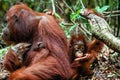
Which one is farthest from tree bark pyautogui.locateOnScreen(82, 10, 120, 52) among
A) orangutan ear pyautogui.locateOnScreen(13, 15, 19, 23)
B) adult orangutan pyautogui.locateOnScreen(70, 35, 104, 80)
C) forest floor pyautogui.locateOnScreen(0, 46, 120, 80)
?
orangutan ear pyautogui.locateOnScreen(13, 15, 19, 23)

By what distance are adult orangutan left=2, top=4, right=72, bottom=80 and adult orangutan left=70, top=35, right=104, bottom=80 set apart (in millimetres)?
176

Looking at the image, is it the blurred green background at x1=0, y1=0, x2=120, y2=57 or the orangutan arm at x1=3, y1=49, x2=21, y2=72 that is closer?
the orangutan arm at x1=3, y1=49, x2=21, y2=72

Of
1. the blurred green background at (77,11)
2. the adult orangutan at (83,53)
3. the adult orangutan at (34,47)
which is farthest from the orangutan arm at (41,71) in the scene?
the blurred green background at (77,11)

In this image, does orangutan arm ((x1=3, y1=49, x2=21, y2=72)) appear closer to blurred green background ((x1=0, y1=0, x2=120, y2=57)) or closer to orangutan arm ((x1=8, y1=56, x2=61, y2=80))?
orangutan arm ((x1=8, y1=56, x2=61, y2=80))

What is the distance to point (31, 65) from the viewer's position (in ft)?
11.3

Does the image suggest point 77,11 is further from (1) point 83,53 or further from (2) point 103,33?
(2) point 103,33

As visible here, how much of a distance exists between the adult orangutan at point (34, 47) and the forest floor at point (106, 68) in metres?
0.48

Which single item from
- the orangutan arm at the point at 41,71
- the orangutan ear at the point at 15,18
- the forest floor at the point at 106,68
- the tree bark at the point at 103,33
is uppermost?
the orangutan ear at the point at 15,18

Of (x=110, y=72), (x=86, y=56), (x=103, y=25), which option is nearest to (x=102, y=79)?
(x=110, y=72)

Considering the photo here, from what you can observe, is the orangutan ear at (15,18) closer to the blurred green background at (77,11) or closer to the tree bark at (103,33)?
the tree bark at (103,33)

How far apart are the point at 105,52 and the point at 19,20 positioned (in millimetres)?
1461

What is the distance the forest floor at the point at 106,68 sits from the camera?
4074mm

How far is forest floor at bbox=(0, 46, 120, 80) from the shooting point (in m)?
4.07

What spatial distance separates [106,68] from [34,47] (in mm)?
1154
